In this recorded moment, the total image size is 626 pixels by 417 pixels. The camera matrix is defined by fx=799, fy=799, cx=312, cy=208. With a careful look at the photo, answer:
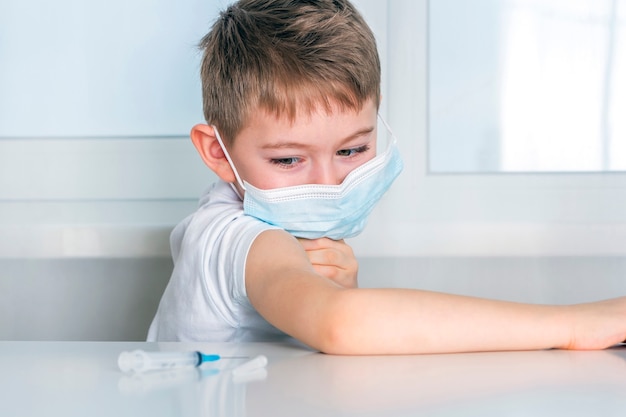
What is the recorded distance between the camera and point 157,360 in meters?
0.73

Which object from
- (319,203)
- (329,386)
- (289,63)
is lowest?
(329,386)

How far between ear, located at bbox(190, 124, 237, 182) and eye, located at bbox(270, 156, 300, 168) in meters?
0.09

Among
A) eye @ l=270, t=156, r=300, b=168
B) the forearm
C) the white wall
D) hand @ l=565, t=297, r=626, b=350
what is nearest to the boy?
eye @ l=270, t=156, r=300, b=168

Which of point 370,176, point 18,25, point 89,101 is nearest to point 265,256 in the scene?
point 370,176

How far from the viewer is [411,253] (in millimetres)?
1713

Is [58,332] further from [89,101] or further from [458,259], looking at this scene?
[458,259]

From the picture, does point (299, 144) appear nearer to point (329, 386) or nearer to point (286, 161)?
point (286, 161)

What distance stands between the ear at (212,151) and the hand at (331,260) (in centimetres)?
15

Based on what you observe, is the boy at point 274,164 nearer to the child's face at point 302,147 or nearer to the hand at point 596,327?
the child's face at point 302,147

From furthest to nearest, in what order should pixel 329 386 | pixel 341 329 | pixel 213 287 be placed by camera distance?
pixel 213 287
pixel 341 329
pixel 329 386

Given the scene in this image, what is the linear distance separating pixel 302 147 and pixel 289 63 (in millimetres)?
118

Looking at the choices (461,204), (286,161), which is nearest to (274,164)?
(286,161)

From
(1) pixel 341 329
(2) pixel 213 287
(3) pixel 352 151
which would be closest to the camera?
(1) pixel 341 329

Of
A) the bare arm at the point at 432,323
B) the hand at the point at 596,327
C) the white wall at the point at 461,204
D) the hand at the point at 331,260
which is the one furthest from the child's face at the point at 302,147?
the white wall at the point at 461,204
